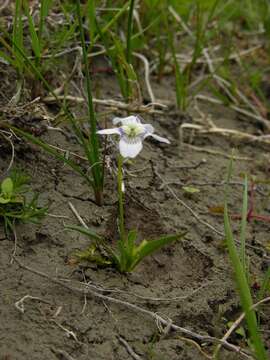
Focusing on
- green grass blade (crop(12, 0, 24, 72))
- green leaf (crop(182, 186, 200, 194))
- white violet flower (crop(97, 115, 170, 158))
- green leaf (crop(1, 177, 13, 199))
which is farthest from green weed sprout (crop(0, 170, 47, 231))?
green leaf (crop(182, 186, 200, 194))

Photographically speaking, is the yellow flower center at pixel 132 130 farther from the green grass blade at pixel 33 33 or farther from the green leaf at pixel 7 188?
the green grass blade at pixel 33 33

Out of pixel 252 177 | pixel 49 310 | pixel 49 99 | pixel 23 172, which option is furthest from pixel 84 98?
pixel 49 310

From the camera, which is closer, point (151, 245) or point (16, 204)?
point (151, 245)

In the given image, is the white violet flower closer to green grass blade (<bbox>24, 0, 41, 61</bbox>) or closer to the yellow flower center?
the yellow flower center

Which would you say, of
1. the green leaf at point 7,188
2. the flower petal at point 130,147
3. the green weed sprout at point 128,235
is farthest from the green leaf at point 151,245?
the green leaf at point 7,188

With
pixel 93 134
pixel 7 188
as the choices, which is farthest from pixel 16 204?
pixel 93 134


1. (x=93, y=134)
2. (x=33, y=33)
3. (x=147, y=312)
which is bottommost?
(x=147, y=312)

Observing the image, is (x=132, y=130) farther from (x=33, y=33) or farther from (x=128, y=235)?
(x=33, y=33)
